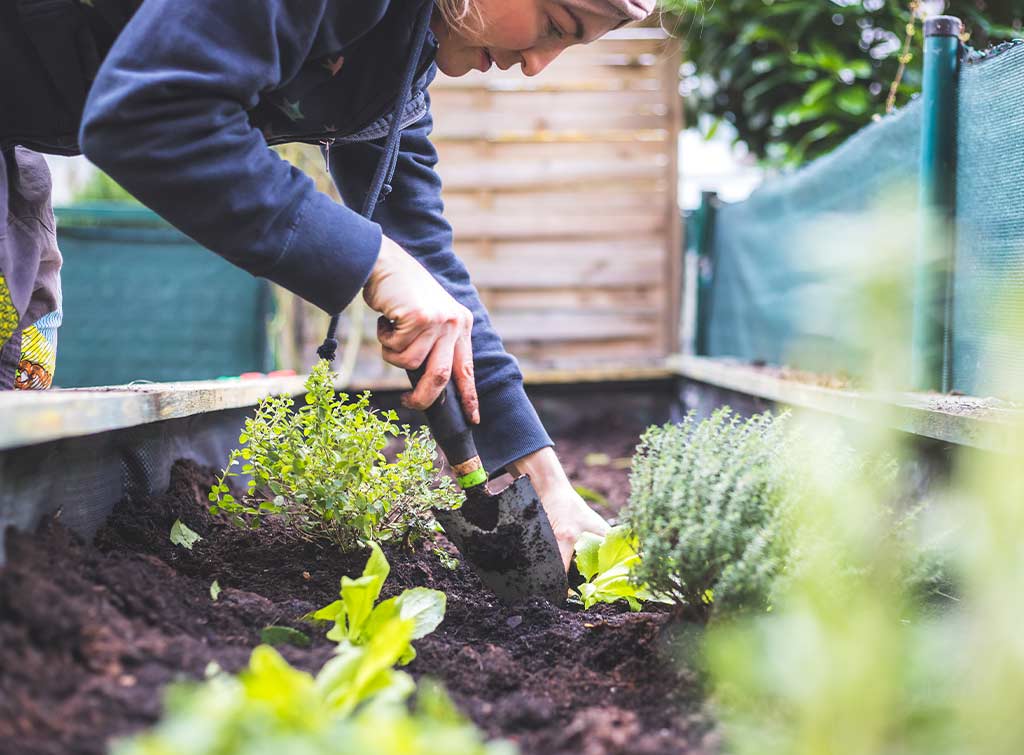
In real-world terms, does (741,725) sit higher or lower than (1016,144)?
lower

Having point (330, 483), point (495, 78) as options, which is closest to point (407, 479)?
point (330, 483)

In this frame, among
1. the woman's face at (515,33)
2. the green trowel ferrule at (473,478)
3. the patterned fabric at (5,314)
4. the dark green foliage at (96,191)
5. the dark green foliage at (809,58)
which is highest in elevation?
the dark green foliage at (809,58)

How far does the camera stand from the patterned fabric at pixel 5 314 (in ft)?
4.53

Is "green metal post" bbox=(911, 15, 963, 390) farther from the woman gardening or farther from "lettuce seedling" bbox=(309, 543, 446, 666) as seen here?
"lettuce seedling" bbox=(309, 543, 446, 666)

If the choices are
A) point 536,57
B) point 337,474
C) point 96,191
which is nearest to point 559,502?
point 337,474

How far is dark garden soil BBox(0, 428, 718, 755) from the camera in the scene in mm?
841

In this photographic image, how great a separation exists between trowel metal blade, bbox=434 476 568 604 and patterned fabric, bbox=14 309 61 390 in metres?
0.82

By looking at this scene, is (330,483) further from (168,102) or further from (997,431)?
(997,431)

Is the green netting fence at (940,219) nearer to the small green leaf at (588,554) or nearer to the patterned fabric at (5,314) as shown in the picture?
the small green leaf at (588,554)

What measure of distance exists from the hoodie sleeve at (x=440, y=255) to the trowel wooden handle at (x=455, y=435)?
120 mm

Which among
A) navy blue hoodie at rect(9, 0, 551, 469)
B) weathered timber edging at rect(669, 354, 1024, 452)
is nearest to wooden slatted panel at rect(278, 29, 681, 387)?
weathered timber edging at rect(669, 354, 1024, 452)

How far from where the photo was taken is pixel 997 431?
4.33 ft

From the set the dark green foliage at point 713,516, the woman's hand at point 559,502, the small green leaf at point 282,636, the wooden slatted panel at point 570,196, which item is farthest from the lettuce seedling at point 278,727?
the wooden slatted panel at point 570,196

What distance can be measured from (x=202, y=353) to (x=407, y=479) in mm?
3404
